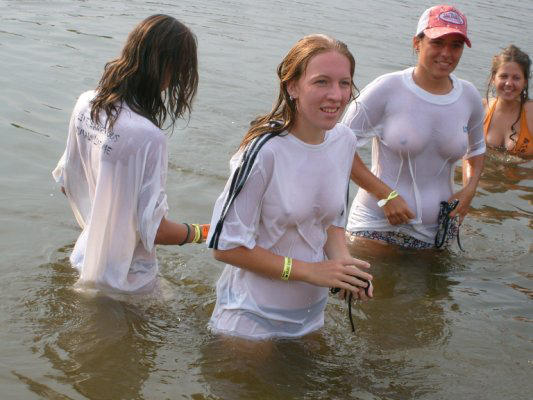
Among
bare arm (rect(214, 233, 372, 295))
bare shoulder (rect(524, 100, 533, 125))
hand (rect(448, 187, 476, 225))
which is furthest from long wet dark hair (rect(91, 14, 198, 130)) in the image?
bare shoulder (rect(524, 100, 533, 125))

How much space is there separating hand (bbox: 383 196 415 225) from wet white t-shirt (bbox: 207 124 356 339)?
1.41 meters

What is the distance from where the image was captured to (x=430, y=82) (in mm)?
5723

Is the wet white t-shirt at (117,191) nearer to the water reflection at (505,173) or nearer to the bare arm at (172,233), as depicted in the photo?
the bare arm at (172,233)

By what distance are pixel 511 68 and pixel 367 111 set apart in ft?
12.3

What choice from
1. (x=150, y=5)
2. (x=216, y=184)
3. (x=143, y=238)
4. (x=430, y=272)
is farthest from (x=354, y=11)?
(x=143, y=238)

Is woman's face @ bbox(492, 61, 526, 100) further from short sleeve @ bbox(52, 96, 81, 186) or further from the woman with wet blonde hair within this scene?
short sleeve @ bbox(52, 96, 81, 186)

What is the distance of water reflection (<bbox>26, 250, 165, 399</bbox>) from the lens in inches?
173

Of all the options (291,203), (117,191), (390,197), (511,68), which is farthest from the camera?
(511,68)

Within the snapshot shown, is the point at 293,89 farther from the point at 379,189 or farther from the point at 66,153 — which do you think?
the point at 379,189

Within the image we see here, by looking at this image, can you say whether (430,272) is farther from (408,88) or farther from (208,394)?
(208,394)

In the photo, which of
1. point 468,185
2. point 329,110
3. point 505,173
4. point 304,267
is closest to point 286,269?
point 304,267

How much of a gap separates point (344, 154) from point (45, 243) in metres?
2.73

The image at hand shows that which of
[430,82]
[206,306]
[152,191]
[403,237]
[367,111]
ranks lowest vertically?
[206,306]

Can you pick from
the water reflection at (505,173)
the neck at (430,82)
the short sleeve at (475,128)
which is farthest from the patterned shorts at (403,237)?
the water reflection at (505,173)
